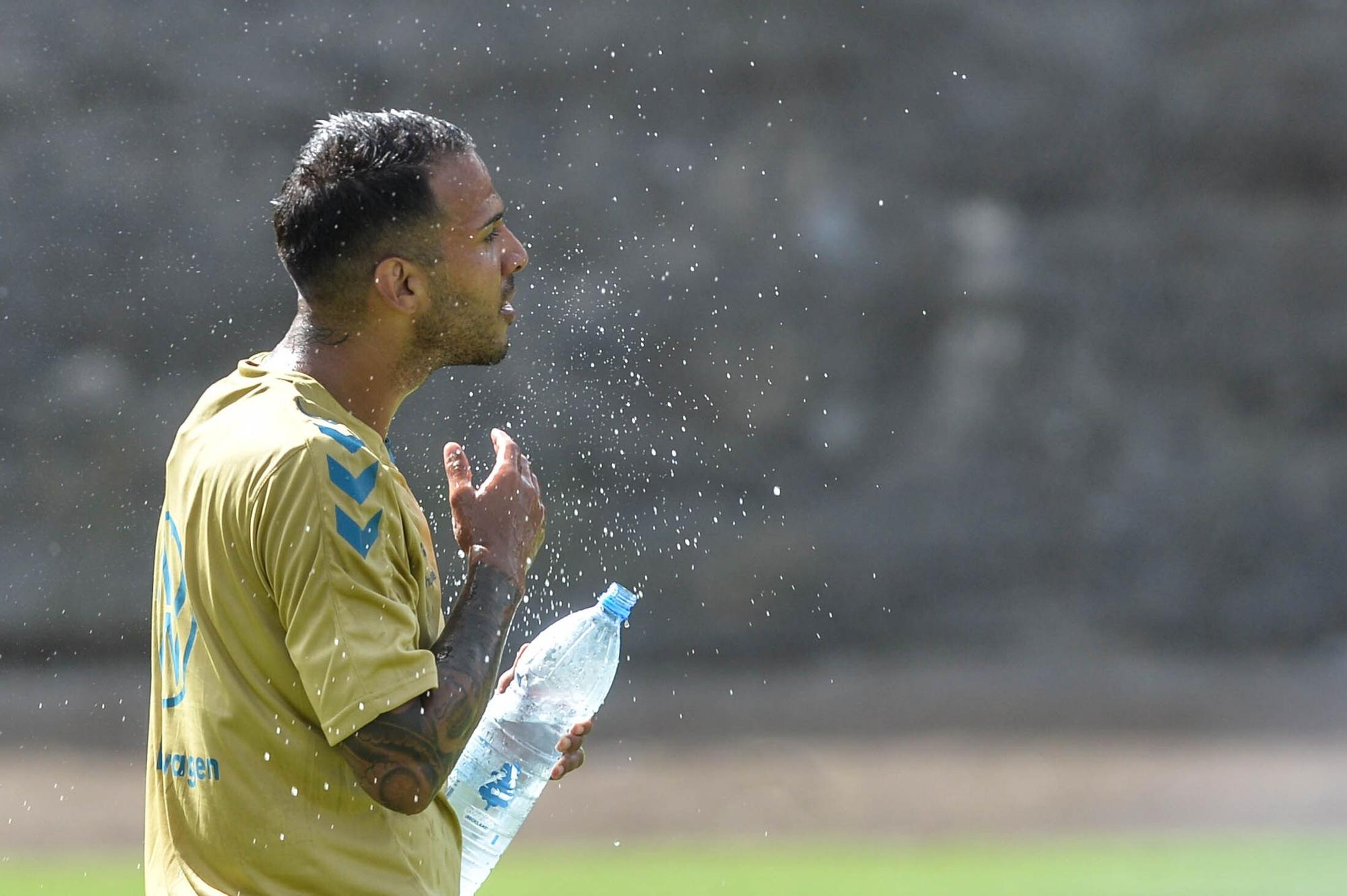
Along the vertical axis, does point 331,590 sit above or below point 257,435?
below

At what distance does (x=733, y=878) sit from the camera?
5926 millimetres

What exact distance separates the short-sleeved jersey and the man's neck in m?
0.07

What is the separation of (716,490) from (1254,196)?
3.97 metres

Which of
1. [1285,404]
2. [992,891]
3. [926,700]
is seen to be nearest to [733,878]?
[992,891]

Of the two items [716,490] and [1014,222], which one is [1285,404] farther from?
[716,490]

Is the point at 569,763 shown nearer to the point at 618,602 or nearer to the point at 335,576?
the point at 618,602

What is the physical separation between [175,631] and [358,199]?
0.46 m

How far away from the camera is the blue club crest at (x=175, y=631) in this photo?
1475 millimetres

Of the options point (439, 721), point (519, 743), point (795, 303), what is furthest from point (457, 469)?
point (795, 303)

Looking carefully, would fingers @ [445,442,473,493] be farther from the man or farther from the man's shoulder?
the man's shoulder

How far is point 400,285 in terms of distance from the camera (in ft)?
5.36

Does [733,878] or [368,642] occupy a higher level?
[733,878]

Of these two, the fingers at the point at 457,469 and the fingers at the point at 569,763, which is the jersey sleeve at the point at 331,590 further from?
the fingers at the point at 569,763

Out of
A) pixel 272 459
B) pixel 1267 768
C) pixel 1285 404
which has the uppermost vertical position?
pixel 1285 404
